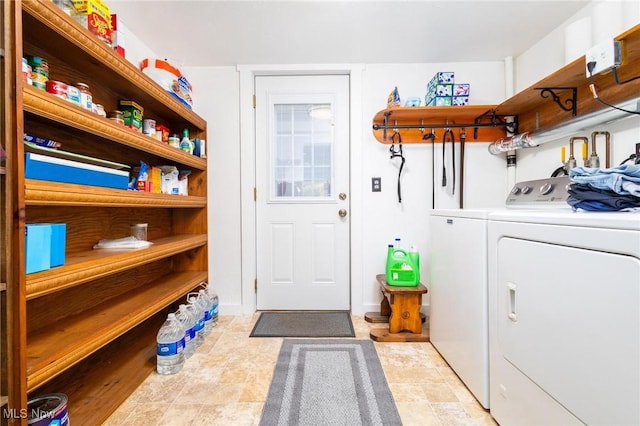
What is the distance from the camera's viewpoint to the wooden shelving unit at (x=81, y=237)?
2.63 ft

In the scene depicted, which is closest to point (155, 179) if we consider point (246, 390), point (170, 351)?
point (170, 351)

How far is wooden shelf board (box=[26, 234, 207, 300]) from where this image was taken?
0.86 metres

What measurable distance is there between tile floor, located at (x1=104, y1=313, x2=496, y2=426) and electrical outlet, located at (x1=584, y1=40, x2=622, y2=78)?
158 cm

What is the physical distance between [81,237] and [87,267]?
17.0 inches

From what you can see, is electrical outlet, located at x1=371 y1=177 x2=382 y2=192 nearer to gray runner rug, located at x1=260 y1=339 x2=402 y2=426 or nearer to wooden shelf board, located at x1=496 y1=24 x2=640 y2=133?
wooden shelf board, located at x1=496 y1=24 x2=640 y2=133

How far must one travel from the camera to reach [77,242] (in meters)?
1.33

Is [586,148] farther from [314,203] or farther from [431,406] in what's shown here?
[314,203]

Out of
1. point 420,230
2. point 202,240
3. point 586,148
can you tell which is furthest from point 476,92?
point 202,240

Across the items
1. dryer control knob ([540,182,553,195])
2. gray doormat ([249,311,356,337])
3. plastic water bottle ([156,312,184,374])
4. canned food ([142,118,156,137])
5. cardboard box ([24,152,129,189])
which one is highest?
canned food ([142,118,156,137])

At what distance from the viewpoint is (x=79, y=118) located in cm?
101

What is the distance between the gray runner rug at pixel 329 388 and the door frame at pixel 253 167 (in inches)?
25.7

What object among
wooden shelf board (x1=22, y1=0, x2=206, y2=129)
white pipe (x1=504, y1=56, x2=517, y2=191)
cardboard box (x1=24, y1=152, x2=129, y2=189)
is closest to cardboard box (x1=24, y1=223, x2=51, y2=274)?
cardboard box (x1=24, y1=152, x2=129, y2=189)

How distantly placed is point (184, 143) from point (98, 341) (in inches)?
51.7

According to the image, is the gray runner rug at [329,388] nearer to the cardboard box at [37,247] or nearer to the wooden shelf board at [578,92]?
the cardboard box at [37,247]
